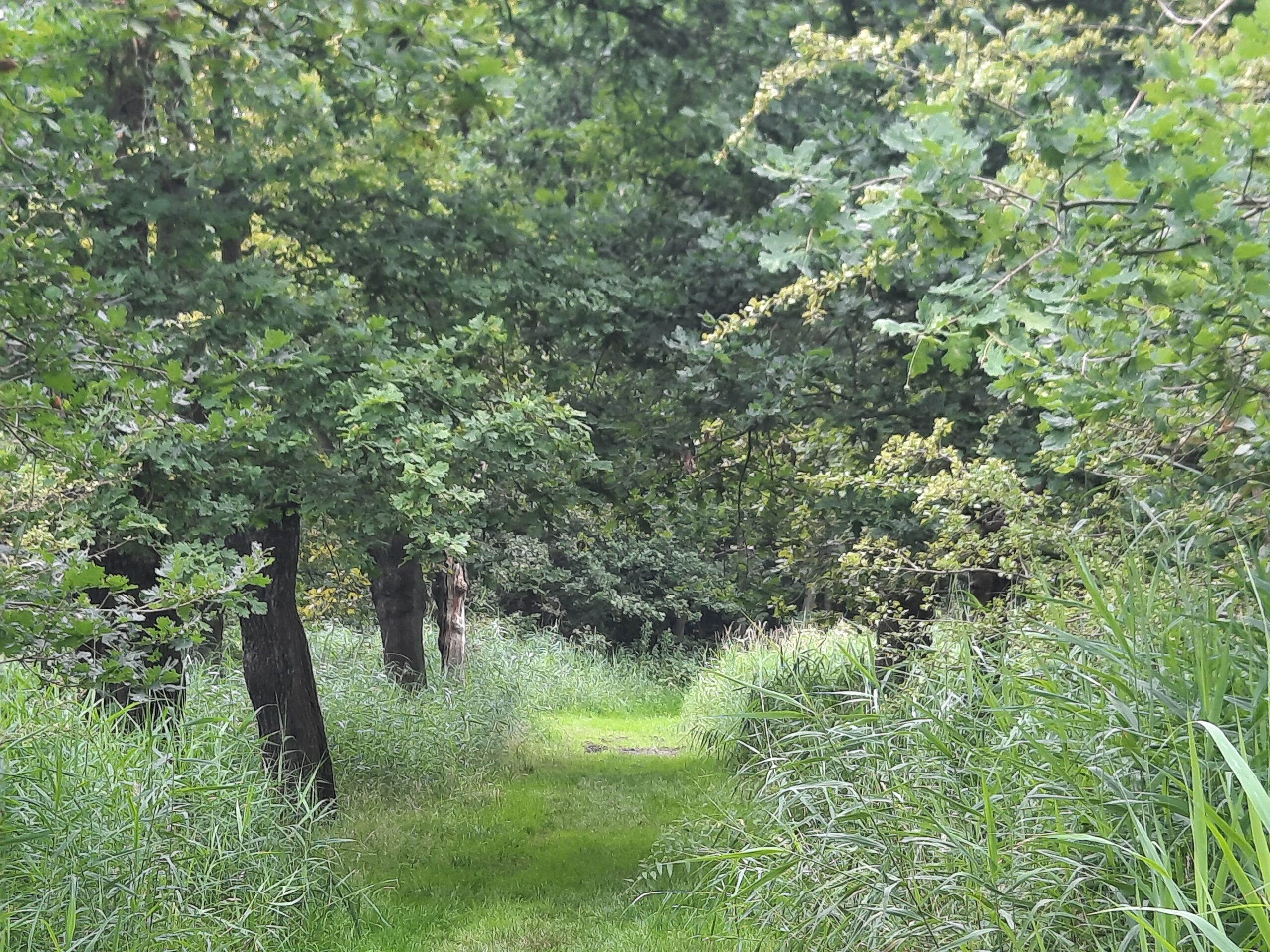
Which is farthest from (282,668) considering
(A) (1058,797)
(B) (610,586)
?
(B) (610,586)

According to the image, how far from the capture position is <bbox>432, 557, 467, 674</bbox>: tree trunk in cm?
1438

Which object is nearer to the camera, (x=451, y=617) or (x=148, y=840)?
(x=148, y=840)

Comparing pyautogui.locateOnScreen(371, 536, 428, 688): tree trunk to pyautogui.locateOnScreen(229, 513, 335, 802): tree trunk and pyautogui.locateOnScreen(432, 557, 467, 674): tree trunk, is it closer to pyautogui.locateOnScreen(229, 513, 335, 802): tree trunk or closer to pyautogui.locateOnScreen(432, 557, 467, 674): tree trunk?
pyautogui.locateOnScreen(432, 557, 467, 674): tree trunk

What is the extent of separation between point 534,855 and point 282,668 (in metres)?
2.32

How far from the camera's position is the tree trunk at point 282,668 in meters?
7.22

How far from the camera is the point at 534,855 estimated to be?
699 centimetres

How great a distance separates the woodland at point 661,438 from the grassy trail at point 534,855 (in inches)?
2.3

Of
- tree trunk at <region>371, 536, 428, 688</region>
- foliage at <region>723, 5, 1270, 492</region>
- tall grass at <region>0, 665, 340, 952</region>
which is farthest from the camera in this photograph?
tree trunk at <region>371, 536, 428, 688</region>

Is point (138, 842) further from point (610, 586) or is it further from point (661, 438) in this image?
point (610, 586)

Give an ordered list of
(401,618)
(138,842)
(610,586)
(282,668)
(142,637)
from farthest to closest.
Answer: (610,586) < (401,618) < (282,668) < (142,637) < (138,842)

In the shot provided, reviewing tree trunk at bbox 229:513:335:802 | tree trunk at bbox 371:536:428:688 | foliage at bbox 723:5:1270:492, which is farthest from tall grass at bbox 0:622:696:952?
tree trunk at bbox 371:536:428:688

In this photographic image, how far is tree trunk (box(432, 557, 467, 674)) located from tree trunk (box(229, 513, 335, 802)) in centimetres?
676

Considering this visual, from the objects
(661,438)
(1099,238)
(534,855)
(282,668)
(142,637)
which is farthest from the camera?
(661,438)

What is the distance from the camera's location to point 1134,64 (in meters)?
5.70
